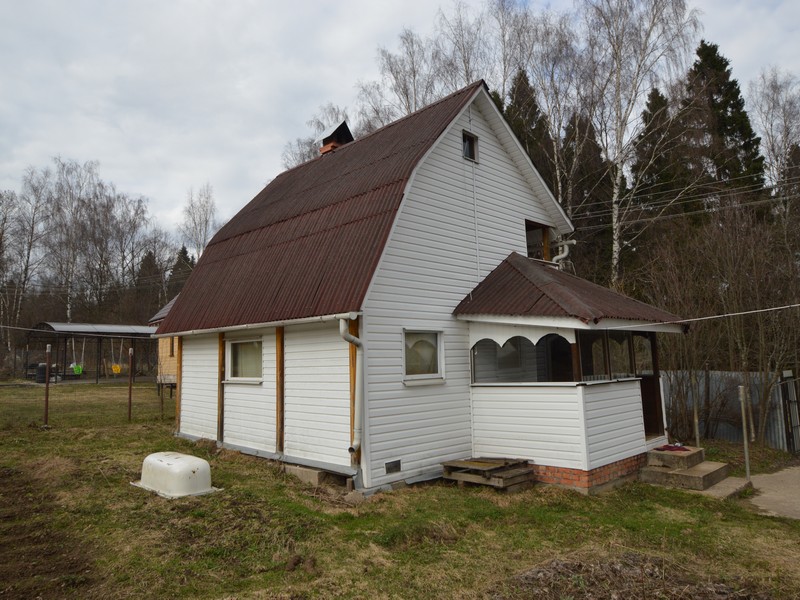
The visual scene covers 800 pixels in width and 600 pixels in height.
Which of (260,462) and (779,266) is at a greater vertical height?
(779,266)

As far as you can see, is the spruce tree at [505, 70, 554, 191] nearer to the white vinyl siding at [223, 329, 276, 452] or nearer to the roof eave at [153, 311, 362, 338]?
the roof eave at [153, 311, 362, 338]

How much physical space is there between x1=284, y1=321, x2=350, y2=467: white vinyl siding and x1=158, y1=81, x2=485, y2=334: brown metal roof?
59 centimetres

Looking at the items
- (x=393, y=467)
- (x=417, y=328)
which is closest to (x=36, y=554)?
(x=393, y=467)

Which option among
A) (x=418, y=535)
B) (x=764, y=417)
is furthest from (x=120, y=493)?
(x=764, y=417)

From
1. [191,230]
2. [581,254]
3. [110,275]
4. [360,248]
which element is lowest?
[360,248]

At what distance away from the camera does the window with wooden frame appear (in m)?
10.3

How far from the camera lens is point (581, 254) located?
22.9m

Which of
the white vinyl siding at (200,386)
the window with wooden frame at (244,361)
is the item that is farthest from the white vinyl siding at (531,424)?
the white vinyl siding at (200,386)

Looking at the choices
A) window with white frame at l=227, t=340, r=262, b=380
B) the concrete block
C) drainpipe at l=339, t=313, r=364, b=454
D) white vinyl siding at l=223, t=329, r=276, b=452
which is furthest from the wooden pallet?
window with white frame at l=227, t=340, r=262, b=380

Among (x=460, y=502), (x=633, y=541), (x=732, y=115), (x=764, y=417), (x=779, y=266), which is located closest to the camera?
(x=633, y=541)

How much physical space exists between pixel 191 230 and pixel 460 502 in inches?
1432

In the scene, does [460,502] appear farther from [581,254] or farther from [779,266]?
[581,254]

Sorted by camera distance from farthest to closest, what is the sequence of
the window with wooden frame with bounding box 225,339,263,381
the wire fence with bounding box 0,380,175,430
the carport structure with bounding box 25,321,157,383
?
the carport structure with bounding box 25,321,157,383 → the wire fence with bounding box 0,380,175,430 → the window with wooden frame with bounding box 225,339,263,381

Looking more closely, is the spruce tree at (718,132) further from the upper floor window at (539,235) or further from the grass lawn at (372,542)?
the grass lawn at (372,542)
